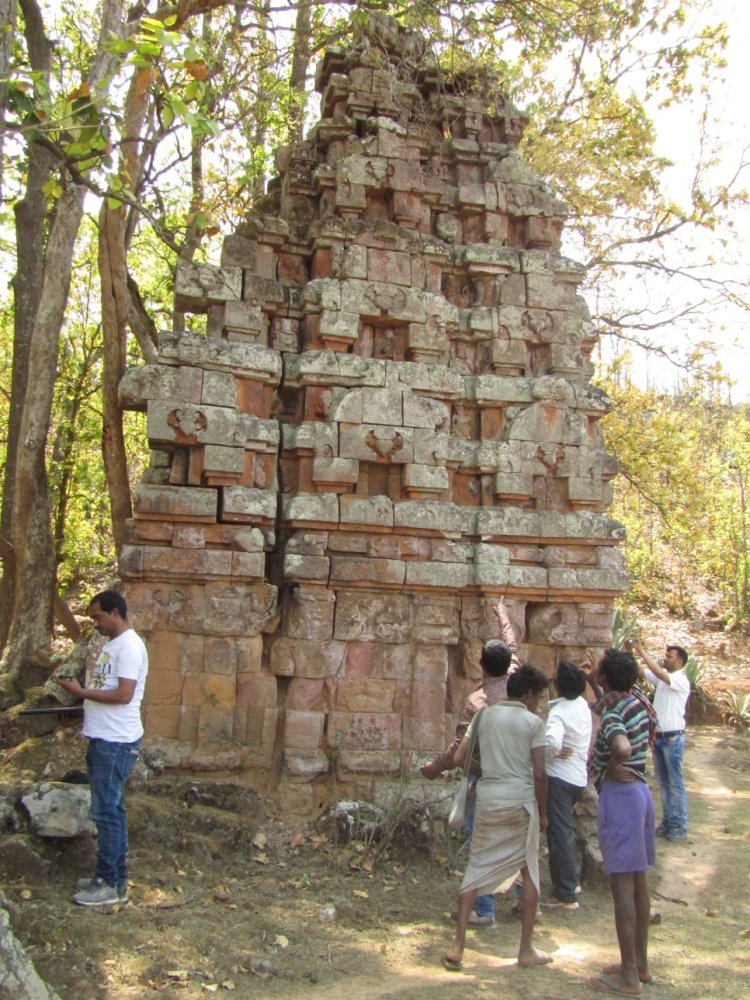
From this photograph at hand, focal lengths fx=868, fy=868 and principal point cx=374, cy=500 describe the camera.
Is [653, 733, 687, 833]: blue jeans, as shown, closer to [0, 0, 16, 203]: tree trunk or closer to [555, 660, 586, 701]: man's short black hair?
[555, 660, 586, 701]: man's short black hair

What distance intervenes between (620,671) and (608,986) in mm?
1634

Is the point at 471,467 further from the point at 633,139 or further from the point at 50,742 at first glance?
the point at 633,139

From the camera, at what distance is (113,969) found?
14.0 ft

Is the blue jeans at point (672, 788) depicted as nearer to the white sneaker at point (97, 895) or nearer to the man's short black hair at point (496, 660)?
the man's short black hair at point (496, 660)

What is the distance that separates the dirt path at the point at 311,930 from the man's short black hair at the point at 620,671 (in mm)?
1602

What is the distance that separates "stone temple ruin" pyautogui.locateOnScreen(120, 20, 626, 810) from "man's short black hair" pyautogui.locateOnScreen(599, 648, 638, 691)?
7.71 feet

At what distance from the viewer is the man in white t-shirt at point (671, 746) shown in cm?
771

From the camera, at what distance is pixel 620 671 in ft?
15.9

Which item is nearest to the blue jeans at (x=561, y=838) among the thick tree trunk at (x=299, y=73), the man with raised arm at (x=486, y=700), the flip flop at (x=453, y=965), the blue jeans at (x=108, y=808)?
the man with raised arm at (x=486, y=700)

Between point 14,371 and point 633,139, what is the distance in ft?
29.3

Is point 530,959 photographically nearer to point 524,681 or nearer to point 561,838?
point 561,838

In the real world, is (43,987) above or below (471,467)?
below

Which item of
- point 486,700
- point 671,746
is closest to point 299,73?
point 486,700

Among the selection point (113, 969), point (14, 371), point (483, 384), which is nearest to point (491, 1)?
point (483, 384)
